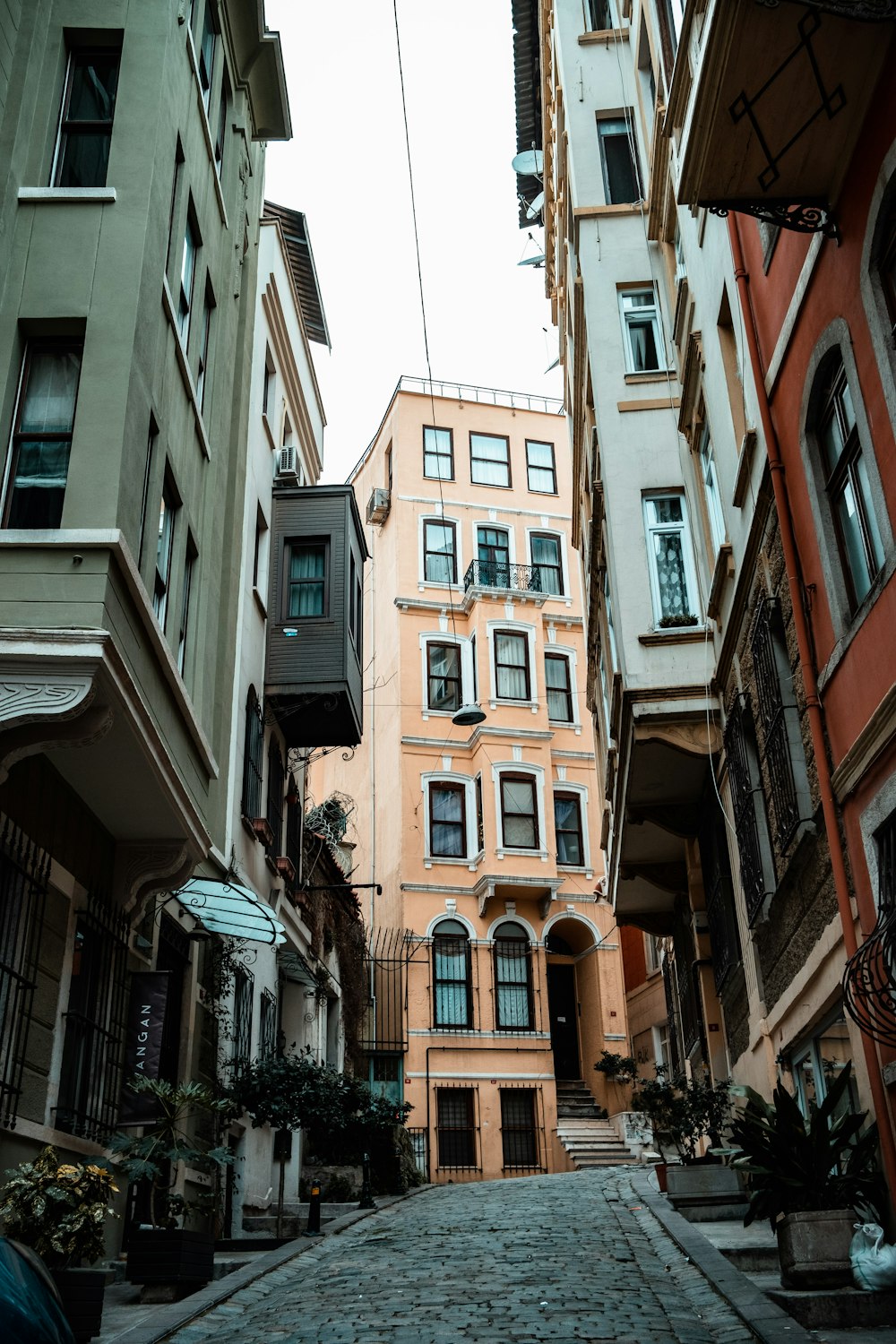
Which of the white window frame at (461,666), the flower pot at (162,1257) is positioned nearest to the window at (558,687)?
the white window frame at (461,666)

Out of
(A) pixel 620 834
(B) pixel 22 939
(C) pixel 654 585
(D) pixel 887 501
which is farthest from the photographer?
(A) pixel 620 834

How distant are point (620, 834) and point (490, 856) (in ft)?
49.3

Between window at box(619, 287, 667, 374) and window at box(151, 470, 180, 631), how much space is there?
739cm

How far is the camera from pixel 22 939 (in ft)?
34.6

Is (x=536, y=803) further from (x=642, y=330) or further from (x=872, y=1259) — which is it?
(x=872, y=1259)

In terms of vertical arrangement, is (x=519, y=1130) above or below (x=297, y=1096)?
above

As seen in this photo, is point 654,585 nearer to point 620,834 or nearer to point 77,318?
point 620,834

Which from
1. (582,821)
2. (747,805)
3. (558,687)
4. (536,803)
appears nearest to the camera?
(747,805)

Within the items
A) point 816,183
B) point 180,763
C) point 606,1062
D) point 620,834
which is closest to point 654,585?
point 620,834

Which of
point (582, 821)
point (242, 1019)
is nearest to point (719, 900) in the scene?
point (242, 1019)

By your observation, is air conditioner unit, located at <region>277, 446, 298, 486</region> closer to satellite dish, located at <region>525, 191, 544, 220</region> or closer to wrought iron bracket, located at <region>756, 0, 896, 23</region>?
satellite dish, located at <region>525, 191, 544, 220</region>

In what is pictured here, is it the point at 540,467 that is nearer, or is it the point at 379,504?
the point at 379,504

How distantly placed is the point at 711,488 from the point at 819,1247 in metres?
9.52

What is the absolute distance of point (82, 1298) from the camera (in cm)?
790
